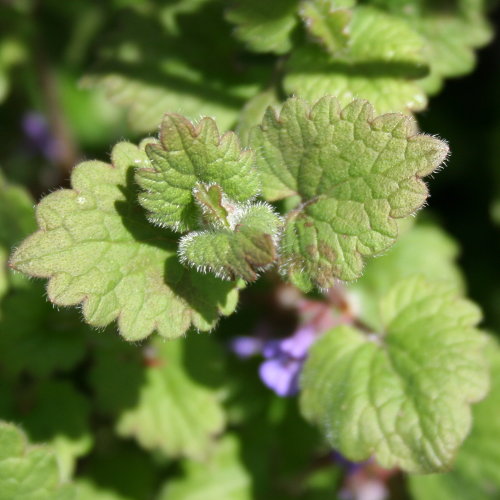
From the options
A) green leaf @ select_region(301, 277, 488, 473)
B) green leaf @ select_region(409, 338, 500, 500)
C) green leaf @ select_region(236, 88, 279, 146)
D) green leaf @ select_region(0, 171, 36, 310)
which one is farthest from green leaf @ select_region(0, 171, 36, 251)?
green leaf @ select_region(409, 338, 500, 500)

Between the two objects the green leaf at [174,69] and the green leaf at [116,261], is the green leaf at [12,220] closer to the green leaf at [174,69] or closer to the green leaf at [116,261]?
the green leaf at [174,69]

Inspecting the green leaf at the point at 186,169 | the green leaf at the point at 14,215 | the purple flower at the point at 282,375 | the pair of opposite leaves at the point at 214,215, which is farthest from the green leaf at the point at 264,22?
the purple flower at the point at 282,375

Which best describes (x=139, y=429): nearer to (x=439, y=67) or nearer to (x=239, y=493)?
(x=239, y=493)

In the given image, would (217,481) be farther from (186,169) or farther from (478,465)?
(186,169)

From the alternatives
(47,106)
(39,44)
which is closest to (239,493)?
(47,106)

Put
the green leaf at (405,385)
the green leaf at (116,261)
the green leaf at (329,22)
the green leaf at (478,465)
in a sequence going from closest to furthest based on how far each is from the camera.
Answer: the green leaf at (116,261) < the green leaf at (405,385) < the green leaf at (329,22) < the green leaf at (478,465)

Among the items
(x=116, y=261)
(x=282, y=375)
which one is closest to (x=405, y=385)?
(x=282, y=375)

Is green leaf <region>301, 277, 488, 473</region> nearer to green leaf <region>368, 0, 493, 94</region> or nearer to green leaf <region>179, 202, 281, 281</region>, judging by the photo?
green leaf <region>179, 202, 281, 281</region>
